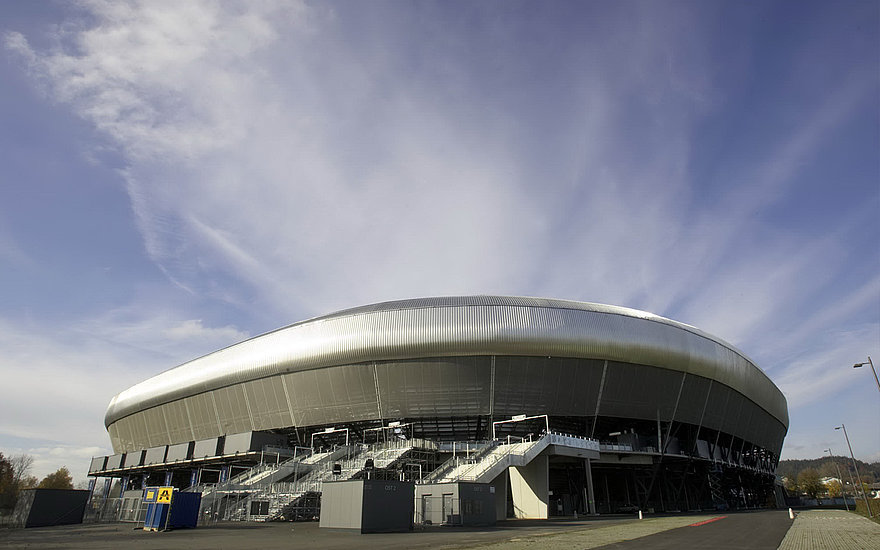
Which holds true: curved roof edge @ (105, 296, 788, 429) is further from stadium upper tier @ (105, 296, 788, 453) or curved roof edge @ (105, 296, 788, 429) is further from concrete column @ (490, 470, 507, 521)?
concrete column @ (490, 470, 507, 521)

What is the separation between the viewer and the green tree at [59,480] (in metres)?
119

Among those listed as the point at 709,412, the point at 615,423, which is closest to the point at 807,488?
the point at 709,412

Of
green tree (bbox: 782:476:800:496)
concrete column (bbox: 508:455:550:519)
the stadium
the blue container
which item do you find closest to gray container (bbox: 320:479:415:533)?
the blue container

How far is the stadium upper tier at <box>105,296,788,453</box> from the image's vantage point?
157ft

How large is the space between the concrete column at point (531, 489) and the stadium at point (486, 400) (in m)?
0.11

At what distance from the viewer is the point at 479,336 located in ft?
155

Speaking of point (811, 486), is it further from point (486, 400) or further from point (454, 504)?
point (454, 504)

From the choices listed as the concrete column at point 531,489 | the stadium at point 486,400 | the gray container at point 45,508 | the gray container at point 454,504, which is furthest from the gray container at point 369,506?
the gray container at point 45,508

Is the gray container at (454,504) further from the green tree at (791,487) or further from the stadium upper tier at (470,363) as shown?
the green tree at (791,487)

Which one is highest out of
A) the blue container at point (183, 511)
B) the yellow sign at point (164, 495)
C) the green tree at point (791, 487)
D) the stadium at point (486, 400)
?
the stadium at point (486, 400)

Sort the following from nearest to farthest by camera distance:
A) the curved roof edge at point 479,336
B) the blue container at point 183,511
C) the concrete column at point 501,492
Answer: the blue container at point 183,511 < the concrete column at point 501,492 < the curved roof edge at point 479,336

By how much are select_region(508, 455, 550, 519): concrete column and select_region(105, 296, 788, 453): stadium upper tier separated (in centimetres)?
896

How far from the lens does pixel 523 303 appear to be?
164 ft

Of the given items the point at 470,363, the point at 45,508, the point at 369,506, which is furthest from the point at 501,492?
the point at 45,508
